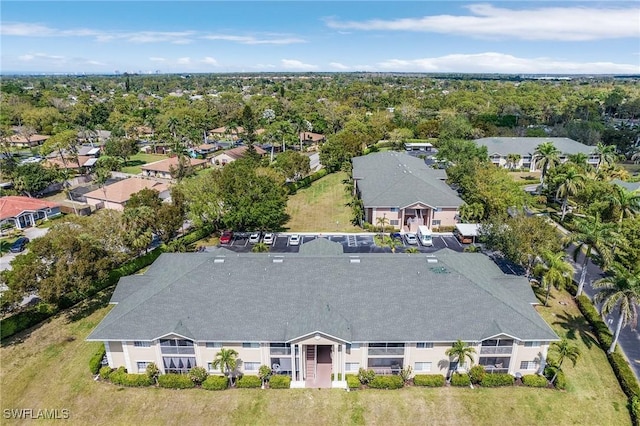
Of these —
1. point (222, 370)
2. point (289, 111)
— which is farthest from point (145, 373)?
point (289, 111)

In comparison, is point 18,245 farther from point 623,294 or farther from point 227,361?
point 623,294

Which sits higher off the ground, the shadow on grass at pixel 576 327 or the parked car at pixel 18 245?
the parked car at pixel 18 245

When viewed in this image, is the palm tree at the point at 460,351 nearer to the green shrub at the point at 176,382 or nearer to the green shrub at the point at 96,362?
the green shrub at the point at 176,382

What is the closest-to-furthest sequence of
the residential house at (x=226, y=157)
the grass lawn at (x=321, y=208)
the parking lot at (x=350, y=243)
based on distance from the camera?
1. the parking lot at (x=350, y=243)
2. the grass lawn at (x=321, y=208)
3. the residential house at (x=226, y=157)

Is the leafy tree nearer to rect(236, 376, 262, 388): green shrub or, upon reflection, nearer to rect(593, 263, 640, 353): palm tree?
rect(593, 263, 640, 353): palm tree

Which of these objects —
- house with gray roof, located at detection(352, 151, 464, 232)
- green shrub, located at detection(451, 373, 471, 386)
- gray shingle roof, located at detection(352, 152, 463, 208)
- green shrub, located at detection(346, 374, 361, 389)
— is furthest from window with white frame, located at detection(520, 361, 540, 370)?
gray shingle roof, located at detection(352, 152, 463, 208)

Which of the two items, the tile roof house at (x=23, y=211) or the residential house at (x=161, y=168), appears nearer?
the tile roof house at (x=23, y=211)

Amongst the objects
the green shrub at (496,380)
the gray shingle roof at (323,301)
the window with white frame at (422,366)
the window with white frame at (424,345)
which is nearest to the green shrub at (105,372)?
the gray shingle roof at (323,301)
